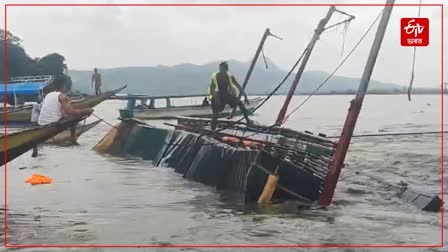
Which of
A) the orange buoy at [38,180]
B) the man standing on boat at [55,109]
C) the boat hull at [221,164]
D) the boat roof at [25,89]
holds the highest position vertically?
the man standing on boat at [55,109]

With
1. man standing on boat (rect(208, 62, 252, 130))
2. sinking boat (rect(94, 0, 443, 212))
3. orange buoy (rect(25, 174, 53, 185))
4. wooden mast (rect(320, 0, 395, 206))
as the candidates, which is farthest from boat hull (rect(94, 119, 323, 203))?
orange buoy (rect(25, 174, 53, 185))

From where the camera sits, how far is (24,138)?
11734 mm

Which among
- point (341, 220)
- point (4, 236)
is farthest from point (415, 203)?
point (4, 236)

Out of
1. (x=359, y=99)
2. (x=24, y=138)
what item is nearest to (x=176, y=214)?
(x=24, y=138)

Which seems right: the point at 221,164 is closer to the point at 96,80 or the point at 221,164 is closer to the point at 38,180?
the point at 38,180

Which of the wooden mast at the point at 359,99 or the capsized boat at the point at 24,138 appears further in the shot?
the capsized boat at the point at 24,138

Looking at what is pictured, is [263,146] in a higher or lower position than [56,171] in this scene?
higher

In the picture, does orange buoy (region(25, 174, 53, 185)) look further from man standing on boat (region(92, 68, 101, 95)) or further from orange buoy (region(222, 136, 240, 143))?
man standing on boat (region(92, 68, 101, 95))

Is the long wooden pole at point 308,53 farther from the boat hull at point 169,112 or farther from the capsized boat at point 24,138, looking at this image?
the boat hull at point 169,112

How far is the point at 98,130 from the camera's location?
34.6 meters

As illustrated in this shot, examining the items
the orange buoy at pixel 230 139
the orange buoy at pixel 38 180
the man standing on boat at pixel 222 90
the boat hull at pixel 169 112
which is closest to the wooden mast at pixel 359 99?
the orange buoy at pixel 230 139

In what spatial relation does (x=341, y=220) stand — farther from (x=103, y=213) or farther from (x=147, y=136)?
(x=147, y=136)

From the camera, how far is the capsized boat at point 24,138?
11547 millimetres

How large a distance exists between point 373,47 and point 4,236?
21.2ft
